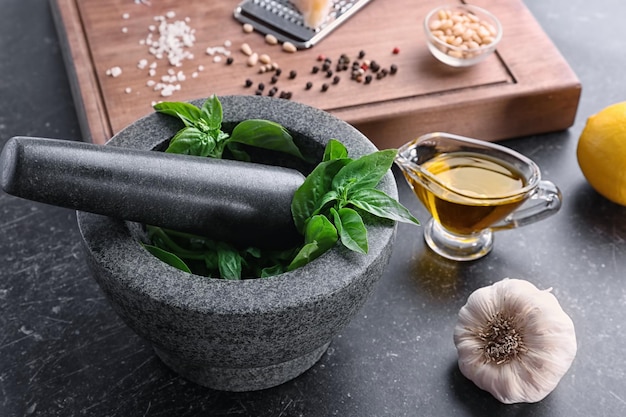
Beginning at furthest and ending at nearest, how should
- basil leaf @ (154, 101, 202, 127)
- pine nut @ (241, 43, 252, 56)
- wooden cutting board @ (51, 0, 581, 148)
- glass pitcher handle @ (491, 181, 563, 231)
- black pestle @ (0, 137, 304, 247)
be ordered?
pine nut @ (241, 43, 252, 56) < wooden cutting board @ (51, 0, 581, 148) < glass pitcher handle @ (491, 181, 563, 231) < basil leaf @ (154, 101, 202, 127) < black pestle @ (0, 137, 304, 247)

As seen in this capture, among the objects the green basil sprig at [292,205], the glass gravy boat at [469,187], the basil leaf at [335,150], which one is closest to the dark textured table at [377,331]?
the glass gravy boat at [469,187]

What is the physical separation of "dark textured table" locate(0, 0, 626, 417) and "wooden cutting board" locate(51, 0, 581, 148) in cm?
9

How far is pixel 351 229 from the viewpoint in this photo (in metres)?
1.01

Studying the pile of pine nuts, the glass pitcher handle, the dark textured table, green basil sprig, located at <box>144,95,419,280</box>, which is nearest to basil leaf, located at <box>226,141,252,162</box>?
green basil sprig, located at <box>144,95,419,280</box>

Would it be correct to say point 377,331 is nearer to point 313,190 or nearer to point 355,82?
point 313,190

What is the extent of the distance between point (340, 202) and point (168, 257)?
0.22m

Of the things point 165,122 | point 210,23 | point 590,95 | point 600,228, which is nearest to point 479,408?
point 600,228

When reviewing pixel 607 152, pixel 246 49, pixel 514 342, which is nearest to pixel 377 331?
pixel 514 342

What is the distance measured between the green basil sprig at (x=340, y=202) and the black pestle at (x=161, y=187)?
3 centimetres

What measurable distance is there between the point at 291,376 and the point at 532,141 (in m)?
0.64

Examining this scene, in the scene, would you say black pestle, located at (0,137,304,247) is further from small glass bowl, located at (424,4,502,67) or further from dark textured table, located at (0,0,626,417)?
small glass bowl, located at (424,4,502,67)

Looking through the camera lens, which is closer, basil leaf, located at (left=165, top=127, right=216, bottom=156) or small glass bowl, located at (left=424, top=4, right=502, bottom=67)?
basil leaf, located at (left=165, top=127, right=216, bottom=156)

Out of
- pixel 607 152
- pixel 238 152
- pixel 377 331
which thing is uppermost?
pixel 238 152

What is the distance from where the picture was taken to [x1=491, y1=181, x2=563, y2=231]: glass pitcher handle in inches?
50.3
